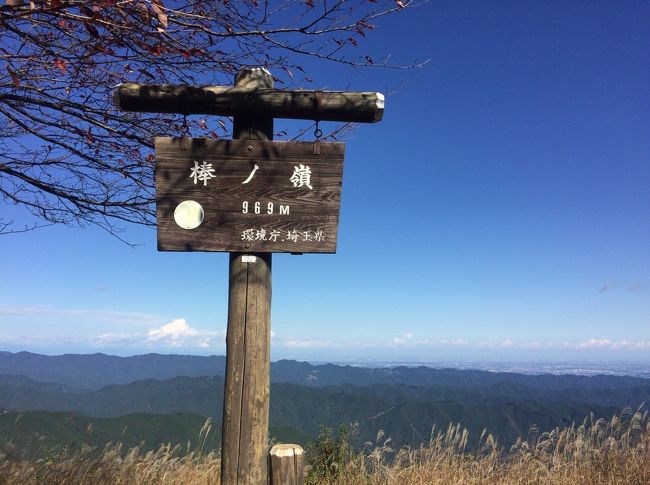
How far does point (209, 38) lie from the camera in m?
3.83

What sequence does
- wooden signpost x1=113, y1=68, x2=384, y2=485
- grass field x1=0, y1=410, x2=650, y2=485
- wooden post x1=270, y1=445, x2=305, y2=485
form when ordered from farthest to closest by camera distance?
grass field x1=0, y1=410, x2=650, y2=485 → wooden signpost x1=113, y1=68, x2=384, y2=485 → wooden post x1=270, y1=445, x2=305, y2=485

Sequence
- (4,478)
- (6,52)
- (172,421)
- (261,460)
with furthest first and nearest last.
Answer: (172,421) → (4,478) → (6,52) → (261,460)

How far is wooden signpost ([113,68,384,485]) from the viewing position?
2404 mm

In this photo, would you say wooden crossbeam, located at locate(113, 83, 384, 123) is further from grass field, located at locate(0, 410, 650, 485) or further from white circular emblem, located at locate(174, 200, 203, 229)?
grass field, located at locate(0, 410, 650, 485)

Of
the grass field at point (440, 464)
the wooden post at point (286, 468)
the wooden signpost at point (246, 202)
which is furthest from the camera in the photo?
→ the grass field at point (440, 464)

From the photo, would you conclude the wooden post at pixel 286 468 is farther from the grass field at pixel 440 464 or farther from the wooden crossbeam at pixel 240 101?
the grass field at pixel 440 464

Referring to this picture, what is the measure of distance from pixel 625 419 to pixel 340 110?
6.27 m

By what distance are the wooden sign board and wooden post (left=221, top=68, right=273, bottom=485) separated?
138 mm

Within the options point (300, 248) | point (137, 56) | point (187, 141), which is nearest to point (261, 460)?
point (300, 248)

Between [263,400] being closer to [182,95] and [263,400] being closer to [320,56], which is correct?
[182,95]

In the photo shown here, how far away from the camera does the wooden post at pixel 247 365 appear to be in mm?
2320

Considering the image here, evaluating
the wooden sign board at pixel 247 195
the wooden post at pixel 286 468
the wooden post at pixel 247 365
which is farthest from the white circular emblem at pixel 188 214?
the wooden post at pixel 286 468

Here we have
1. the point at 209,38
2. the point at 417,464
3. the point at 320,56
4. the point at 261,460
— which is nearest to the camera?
the point at 261,460

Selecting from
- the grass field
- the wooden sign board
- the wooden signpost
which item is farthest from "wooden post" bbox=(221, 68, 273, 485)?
the grass field
